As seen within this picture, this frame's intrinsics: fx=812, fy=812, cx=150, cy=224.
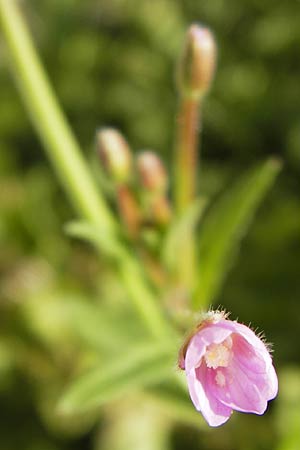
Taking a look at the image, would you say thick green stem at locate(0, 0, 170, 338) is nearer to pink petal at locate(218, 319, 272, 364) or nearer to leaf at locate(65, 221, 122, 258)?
leaf at locate(65, 221, 122, 258)

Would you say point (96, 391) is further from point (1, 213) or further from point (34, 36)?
point (34, 36)

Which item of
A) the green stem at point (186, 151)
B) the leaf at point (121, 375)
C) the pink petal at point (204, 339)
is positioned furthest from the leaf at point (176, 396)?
the pink petal at point (204, 339)

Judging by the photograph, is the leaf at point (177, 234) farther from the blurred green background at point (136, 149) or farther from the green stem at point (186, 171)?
the blurred green background at point (136, 149)

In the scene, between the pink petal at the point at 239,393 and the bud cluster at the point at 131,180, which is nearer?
the pink petal at the point at 239,393

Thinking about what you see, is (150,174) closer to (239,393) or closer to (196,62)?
(196,62)

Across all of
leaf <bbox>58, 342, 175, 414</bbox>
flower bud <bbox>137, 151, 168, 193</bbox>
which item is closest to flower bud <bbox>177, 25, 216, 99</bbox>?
flower bud <bbox>137, 151, 168, 193</bbox>
